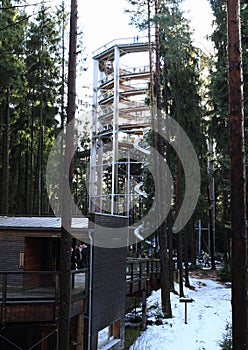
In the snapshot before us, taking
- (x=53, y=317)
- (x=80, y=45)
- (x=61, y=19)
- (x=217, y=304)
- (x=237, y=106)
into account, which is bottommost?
(x=217, y=304)

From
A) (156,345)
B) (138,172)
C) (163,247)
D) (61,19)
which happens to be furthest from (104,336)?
(138,172)

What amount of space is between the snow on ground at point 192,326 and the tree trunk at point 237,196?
5.36 meters

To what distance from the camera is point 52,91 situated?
25234 mm

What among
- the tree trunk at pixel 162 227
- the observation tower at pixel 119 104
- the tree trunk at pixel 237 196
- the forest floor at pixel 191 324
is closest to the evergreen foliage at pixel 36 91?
the observation tower at pixel 119 104

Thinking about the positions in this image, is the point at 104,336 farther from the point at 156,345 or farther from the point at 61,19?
the point at 61,19

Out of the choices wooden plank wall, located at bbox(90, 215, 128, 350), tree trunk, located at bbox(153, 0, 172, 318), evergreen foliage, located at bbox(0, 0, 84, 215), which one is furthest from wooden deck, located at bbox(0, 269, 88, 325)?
evergreen foliage, located at bbox(0, 0, 84, 215)

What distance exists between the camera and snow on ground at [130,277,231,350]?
477 inches

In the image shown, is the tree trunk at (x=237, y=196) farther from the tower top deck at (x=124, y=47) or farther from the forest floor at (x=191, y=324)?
the tower top deck at (x=124, y=47)

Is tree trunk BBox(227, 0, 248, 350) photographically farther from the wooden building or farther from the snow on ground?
the snow on ground

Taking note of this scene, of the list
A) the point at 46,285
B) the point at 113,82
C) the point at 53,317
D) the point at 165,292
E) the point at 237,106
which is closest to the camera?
the point at 237,106

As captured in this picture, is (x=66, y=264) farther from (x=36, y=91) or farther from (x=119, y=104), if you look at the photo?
(x=119, y=104)

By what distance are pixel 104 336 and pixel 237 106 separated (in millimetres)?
8725

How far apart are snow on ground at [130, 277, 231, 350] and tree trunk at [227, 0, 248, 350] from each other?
5362 mm

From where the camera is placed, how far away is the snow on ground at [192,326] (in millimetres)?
12109
